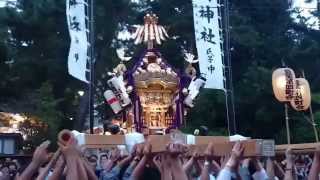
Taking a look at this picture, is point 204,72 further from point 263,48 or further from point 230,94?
point 263,48

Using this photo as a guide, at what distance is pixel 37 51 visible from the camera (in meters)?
15.5

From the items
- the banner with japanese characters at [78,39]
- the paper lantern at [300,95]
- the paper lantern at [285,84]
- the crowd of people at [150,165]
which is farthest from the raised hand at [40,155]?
the banner with japanese characters at [78,39]

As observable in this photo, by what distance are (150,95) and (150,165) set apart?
8339mm

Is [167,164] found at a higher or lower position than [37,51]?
lower

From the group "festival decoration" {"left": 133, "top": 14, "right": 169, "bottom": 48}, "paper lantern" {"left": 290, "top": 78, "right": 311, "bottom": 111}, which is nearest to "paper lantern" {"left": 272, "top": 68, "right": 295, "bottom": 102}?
"paper lantern" {"left": 290, "top": 78, "right": 311, "bottom": 111}

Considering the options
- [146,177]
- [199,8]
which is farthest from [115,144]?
[199,8]

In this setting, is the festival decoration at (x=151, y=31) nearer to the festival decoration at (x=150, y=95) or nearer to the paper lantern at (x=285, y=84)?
the festival decoration at (x=150, y=95)

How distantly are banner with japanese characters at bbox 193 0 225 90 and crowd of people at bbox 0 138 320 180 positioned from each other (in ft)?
25.0

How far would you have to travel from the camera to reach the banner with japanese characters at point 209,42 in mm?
11039

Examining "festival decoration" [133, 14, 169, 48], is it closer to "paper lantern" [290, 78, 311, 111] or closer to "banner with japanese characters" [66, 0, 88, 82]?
"banner with japanese characters" [66, 0, 88, 82]

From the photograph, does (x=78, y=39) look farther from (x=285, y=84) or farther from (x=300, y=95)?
(x=300, y=95)

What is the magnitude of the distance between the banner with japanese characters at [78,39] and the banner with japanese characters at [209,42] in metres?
2.10

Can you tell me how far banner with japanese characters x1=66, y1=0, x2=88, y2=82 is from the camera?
10.1m

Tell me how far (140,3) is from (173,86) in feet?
20.8
